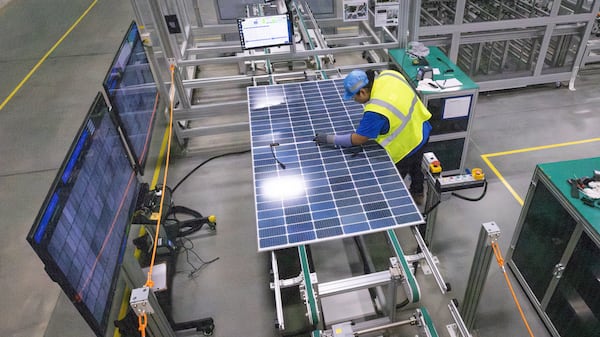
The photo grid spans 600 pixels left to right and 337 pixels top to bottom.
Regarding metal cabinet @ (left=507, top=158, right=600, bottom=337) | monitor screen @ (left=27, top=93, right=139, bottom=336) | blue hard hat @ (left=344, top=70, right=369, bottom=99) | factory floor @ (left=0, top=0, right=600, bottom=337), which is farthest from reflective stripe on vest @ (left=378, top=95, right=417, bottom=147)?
monitor screen @ (left=27, top=93, right=139, bottom=336)

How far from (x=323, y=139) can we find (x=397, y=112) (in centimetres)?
64

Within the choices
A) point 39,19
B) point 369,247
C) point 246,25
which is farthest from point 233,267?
point 39,19

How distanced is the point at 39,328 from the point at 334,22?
6130 millimetres

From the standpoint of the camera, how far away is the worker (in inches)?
115

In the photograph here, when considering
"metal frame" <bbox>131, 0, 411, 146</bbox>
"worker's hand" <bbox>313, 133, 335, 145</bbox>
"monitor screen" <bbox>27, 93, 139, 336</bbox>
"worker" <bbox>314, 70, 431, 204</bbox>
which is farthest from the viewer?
"metal frame" <bbox>131, 0, 411, 146</bbox>

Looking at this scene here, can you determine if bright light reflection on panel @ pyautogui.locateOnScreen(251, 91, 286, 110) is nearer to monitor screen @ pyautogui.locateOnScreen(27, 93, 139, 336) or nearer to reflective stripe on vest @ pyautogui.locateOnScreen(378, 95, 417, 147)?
reflective stripe on vest @ pyautogui.locateOnScreen(378, 95, 417, 147)

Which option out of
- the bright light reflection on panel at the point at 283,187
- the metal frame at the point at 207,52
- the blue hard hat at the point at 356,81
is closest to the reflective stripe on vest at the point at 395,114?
the blue hard hat at the point at 356,81

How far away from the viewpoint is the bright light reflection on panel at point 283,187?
2.67 m

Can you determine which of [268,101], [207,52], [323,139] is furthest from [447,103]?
[207,52]

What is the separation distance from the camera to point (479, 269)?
2719 millimetres

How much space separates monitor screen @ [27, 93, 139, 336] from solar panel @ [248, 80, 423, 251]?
98 cm

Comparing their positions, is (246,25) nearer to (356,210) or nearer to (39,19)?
(356,210)

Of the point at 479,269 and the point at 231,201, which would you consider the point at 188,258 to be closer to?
the point at 231,201

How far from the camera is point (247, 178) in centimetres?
515
